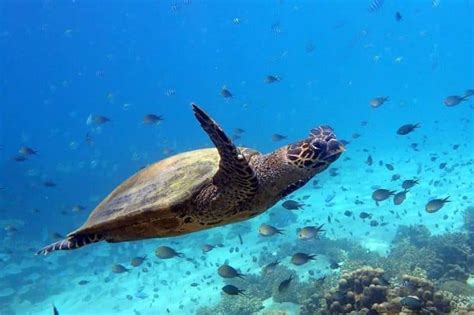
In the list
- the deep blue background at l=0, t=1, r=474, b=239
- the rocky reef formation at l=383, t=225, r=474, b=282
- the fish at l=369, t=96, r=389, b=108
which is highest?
the deep blue background at l=0, t=1, r=474, b=239

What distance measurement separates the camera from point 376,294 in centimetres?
627

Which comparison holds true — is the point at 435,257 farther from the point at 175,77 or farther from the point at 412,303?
the point at 175,77

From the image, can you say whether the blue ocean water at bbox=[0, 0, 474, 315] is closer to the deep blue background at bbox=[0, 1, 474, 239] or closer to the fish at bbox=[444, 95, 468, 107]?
the deep blue background at bbox=[0, 1, 474, 239]

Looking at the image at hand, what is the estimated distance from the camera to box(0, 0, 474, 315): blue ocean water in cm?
1767

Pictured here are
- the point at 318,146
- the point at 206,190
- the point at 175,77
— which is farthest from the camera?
the point at 175,77

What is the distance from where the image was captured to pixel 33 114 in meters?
105

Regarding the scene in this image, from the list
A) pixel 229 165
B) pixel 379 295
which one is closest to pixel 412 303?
pixel 379 295

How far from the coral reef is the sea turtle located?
267cm

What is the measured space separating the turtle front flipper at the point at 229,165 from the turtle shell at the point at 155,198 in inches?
17.1

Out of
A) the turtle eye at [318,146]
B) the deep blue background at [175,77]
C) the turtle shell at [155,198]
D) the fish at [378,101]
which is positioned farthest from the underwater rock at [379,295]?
the deep blue background at [175,77]

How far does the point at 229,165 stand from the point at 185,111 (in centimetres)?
9189

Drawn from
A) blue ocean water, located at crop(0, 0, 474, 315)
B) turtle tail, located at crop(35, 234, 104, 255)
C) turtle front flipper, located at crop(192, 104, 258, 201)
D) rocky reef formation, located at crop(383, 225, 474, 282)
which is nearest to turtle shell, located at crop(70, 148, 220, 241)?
turtle tail, located at crop(35, 234, 104, 255)

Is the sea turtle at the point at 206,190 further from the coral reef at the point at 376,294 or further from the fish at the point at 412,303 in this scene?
the coral reef at the point at 376,294

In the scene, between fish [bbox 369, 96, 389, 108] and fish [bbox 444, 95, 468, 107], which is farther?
fish [bbox 369, 96, 389, 108]
